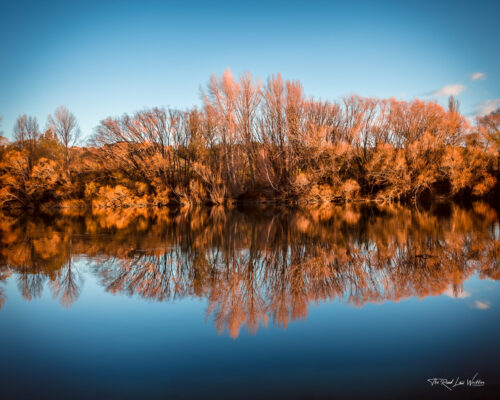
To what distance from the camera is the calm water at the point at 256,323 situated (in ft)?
11.6

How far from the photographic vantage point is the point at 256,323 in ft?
16.5

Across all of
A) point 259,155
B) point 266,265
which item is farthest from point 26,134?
point 266,265

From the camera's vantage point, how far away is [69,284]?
→ 754 cm

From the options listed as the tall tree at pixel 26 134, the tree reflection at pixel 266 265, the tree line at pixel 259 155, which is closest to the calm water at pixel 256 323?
the tree reflection at pixel 266 265

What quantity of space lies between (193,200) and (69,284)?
31306 millimetres

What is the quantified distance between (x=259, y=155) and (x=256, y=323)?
30.6 metres

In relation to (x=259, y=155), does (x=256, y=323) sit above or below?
below

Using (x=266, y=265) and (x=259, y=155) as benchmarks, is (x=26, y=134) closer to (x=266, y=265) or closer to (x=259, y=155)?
(x=259, y=155)

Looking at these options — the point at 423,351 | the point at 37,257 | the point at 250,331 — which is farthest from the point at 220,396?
the point at 37,257

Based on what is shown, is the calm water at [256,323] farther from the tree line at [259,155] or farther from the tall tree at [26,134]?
the tall tree at [26,134]

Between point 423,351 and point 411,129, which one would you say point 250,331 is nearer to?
point 423,351

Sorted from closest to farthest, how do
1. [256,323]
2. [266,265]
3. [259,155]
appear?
[256,323], [266,265], [259,155]

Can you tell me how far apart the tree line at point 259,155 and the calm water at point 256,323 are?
22521mm

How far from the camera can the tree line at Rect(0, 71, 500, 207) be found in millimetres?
31016
